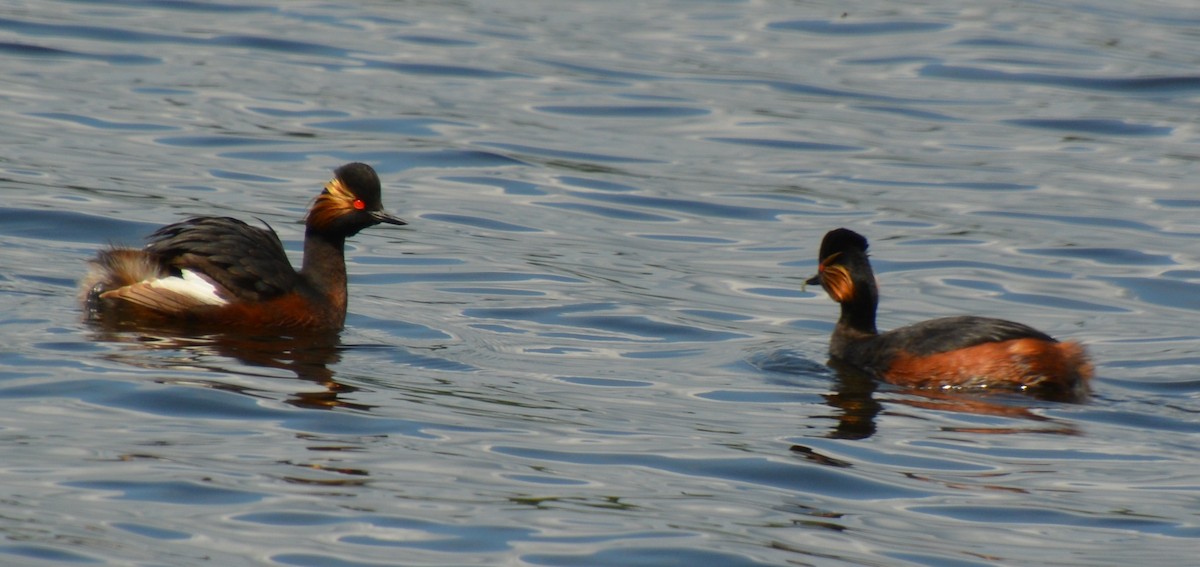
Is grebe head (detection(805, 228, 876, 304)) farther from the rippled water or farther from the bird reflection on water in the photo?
the bird reflection on water

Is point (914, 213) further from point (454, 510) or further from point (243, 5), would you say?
point (243, 5)

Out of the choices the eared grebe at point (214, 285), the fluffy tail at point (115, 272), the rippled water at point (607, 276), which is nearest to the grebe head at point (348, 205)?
the eared grebe at point (214, 285)

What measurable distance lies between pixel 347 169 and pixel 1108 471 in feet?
14.9

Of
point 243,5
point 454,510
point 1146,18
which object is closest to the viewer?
point 454,510

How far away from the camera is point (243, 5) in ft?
72.3

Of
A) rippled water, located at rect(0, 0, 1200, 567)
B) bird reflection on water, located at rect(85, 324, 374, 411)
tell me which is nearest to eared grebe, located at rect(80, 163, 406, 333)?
bird reflection on water, located at rect(85, 324, 374, 411)

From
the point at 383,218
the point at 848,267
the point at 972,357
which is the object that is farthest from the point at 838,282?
the point at 383,218

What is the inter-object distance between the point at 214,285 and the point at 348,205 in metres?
1.06

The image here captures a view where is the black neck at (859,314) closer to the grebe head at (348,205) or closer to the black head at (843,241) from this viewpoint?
the black head at (843,241)

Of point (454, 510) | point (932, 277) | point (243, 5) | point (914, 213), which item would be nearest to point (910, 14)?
point (243, 5)

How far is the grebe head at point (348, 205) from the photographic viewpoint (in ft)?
33.3

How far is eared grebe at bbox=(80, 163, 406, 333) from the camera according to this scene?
372 inches

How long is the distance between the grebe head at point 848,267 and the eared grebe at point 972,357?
33 cm

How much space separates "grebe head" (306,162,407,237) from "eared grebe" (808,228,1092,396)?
2.71 meters
